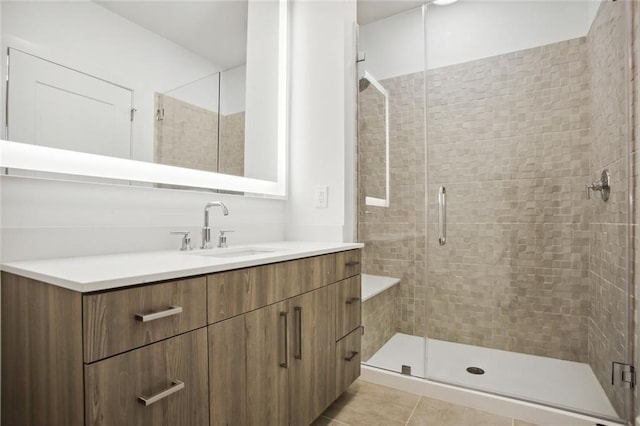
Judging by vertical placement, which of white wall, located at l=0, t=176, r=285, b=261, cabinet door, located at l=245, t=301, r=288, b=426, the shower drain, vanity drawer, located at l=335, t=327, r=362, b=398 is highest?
white wall, located at l=0, t=176, r=285, b=261

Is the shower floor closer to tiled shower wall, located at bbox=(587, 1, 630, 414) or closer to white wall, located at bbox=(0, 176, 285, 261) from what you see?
tiled shower wall, located at bbox=(587, 1, 630, 414)

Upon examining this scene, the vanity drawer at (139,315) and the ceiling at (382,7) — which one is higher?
the ceiling at (382,7)

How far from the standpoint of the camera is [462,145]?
222cm

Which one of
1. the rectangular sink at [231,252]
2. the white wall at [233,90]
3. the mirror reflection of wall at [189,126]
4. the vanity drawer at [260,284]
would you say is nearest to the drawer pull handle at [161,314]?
the vanity drawer at [260,284]

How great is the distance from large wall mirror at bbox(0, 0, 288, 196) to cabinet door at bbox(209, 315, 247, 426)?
0.73m

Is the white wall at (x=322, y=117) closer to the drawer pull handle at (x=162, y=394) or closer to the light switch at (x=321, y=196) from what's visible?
the light switch at (x=321, y=196)

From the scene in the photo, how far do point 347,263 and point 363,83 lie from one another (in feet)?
3.87

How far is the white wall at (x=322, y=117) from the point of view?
1.98 m

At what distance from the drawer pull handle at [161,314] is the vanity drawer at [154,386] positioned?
69mm

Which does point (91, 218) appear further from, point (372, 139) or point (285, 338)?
point (372, 139)

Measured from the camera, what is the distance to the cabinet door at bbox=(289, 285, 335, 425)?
1.25 m

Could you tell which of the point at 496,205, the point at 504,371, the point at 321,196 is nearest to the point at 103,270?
the point at 321,196

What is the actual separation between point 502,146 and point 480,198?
0.35 meters

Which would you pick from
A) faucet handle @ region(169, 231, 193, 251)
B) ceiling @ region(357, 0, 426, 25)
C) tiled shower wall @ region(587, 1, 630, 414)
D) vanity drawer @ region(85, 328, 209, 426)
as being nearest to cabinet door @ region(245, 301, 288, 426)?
vanity drawer @ region(85, 328, 209, 426)
